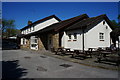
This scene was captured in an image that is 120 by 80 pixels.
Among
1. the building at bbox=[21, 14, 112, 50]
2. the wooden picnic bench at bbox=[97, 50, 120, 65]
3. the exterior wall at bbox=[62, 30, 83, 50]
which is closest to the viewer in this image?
the wooden picnic bench at bbox=[97, 50, 120, 65]

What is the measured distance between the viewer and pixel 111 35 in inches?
658

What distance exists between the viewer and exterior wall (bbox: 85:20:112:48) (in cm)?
1401

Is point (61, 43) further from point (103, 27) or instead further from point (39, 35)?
point (103, 27)

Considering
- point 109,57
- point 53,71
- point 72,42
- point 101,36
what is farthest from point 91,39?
point 53,71

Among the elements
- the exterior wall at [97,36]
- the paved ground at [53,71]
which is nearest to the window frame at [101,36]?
the exterior wall at [97,36]

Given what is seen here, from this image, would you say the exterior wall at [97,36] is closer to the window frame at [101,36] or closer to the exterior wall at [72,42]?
the window frame at [101,36]

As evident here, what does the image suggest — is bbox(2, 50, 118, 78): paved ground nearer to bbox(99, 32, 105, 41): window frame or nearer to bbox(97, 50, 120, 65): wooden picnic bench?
bbox(97, 50, 120, 65): wooden picnic bench

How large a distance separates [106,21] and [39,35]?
40.4 feet

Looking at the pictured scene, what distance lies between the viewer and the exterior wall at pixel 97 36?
46.0 ft

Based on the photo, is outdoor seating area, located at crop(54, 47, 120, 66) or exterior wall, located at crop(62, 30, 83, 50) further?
exterior wall, located at crop(62, 30, 83, 50)

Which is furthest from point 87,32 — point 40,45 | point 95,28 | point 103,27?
point 40,45

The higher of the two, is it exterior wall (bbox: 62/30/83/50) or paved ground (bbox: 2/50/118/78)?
exterior wall (bbox: 62/30/83/50)

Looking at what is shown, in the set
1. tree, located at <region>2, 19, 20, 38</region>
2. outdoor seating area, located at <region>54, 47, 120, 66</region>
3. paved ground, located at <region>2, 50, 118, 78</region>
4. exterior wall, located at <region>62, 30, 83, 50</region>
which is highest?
tree, located at <region>2, 19, 20, 38</region>

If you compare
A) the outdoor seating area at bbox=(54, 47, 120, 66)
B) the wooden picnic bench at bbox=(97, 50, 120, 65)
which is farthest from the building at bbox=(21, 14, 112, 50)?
the wooden picnic bench at bbox=(97, 50, 120, 65)
